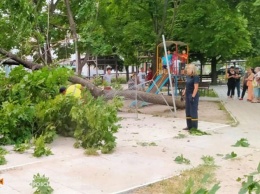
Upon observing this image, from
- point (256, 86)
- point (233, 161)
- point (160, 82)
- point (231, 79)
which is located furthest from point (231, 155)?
point (231, 79)

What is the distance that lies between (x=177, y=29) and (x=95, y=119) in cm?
1481

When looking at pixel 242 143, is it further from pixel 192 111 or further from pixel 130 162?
pixel 130 162

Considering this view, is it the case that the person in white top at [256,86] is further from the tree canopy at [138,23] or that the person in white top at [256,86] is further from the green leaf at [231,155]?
the green leaf at [231,155]

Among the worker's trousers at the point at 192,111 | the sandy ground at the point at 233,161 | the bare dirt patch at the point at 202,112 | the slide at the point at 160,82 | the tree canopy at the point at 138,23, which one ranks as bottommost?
the sandy ground at the point at 233,161

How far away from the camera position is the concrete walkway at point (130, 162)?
194 inches

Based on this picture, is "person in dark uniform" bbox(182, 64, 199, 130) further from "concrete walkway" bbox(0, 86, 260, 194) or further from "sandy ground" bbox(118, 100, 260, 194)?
"sandy ground" bbox(118, 100, 260, 194)

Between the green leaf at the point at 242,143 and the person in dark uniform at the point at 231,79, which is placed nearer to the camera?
the green leaf at the point at 242,143

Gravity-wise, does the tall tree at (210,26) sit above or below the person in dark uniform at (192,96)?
above

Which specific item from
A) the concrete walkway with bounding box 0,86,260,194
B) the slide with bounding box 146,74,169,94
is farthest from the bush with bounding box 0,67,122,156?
the slide with bounding box 146,74,169,94

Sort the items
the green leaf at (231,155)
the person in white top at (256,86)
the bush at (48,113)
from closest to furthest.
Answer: the green leaf at (231,155) < the bush at (48,113) < the person in white top at (256,86)

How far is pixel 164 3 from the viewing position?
A: 17.1 meters

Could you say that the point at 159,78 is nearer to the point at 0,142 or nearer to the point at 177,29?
the point at 177,29

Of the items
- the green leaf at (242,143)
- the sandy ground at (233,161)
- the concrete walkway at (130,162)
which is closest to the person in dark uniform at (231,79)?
the sandy ground at (233,161)

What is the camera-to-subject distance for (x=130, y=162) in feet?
19.7
